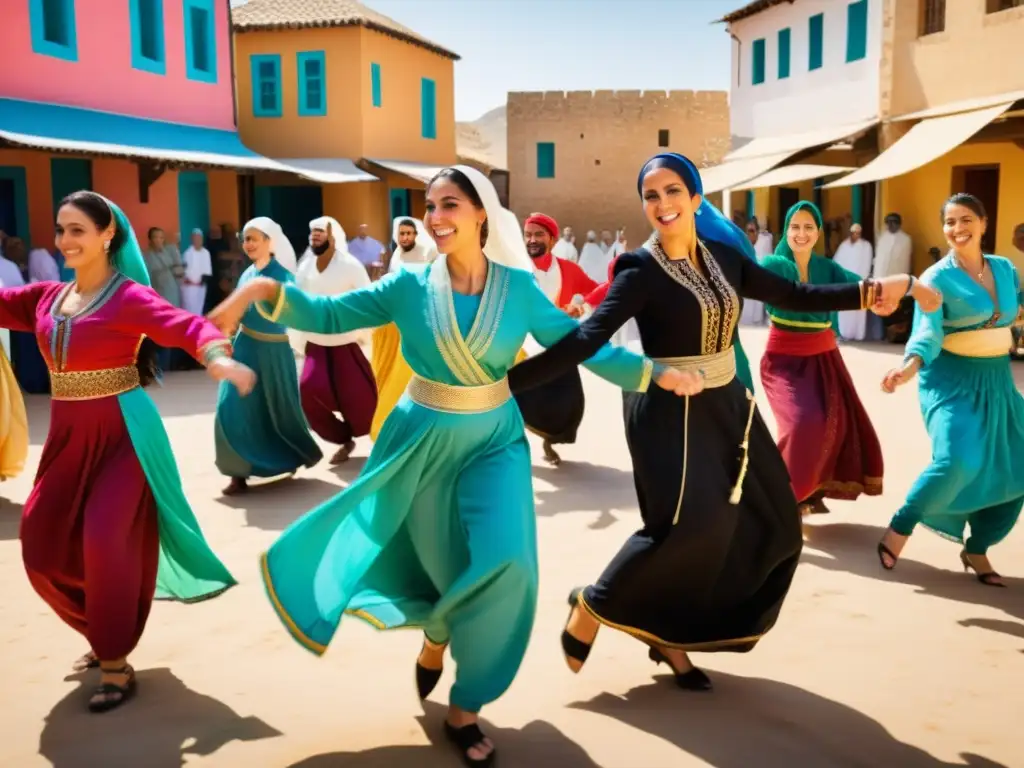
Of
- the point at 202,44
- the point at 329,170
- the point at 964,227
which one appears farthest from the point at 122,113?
the point at 964,227

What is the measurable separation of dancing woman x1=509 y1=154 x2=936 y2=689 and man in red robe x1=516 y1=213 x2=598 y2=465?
12.4 ft

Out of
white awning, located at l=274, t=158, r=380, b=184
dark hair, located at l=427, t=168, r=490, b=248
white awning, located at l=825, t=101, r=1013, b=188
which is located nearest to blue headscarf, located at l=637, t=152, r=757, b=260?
dark hair, located at l=427, t=168, r=490, b=248

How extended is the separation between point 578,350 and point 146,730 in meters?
1.96

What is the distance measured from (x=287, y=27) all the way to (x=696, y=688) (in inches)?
875

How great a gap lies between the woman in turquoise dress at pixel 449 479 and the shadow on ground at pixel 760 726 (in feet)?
2.05

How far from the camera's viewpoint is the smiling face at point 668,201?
3.99m

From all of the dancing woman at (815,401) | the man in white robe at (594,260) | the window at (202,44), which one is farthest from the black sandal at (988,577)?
the man in white robe at (594,260)

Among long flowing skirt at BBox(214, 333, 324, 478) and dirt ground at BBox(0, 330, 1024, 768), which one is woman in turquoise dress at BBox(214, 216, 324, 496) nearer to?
long flowing skirt at BBox(214, 333, 324, 478)

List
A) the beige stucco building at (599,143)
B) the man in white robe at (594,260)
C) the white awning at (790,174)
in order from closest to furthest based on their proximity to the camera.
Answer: the white awning at (790,174) < the man in white robe at (594,260) < the beige stucco building at (599,143)

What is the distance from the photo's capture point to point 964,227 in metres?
5.22

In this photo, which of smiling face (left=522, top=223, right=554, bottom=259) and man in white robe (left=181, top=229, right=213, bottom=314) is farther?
man in white robe (left=181, top=229, right=213, bottom=314)

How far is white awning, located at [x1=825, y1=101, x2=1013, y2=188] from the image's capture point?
14523 millimetres

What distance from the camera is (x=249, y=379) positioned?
3.55m

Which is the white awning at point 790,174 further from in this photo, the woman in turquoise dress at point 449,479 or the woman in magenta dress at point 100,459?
the woman in magenta dress at point 100,459
